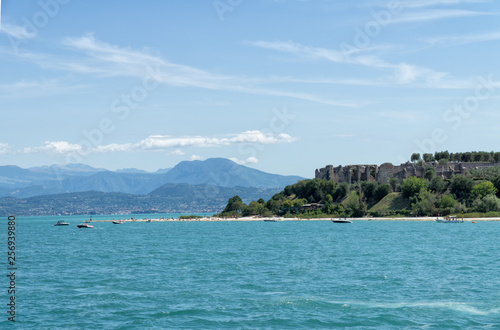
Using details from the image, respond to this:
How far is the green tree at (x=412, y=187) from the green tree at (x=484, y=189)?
1422 centimetres

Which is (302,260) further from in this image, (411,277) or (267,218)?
(267,218)

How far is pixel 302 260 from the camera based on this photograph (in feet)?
198

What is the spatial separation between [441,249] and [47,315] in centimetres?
5199

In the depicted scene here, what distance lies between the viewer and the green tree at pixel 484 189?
160m

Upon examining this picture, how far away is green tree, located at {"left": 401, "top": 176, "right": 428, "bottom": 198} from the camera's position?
170625 millimetres

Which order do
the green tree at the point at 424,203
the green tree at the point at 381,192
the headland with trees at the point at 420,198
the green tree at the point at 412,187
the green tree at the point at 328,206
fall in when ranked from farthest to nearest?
the green tree at the point at 328,206 → the green tree at the point at 381,192 → the green tree at the point at 412,187 → the green tree at the point at 424,203 → the headland with trees at the point at 420,198

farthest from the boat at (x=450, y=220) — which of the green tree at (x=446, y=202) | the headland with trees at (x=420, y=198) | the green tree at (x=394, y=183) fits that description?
the green tree at (x=394, y=183)

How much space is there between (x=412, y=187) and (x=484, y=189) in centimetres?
2010

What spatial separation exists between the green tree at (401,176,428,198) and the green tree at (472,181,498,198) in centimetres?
1422

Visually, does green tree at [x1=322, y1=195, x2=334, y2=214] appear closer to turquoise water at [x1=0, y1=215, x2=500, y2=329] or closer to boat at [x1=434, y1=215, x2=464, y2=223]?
boat at [x1=434, y1=215, x2=464, y2=223]

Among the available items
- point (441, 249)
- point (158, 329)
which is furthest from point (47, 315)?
point (441, 249)

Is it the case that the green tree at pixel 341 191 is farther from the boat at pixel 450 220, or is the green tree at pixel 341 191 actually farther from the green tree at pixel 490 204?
the boat at pixel 450 220

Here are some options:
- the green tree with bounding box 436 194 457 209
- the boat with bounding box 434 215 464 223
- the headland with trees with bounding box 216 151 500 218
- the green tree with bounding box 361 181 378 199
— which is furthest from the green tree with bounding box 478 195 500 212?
the green tree with bounding box 361 181 378 199

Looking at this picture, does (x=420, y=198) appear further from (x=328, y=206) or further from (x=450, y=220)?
(x=328, y=206)
